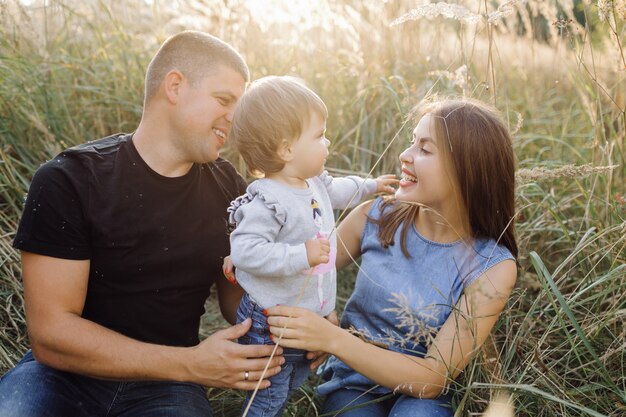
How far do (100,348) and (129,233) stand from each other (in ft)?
1.40

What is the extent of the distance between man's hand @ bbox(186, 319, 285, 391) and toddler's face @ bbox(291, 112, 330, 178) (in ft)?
1.87

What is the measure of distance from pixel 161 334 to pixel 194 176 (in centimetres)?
64

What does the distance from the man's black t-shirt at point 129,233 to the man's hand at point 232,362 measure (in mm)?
317

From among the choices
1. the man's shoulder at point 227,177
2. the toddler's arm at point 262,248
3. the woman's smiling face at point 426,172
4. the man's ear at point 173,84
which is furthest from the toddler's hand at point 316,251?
the man's ear at point 173,84

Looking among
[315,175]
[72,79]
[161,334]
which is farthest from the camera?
[72,79]

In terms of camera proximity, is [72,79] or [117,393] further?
[72,79]

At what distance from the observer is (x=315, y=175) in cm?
214

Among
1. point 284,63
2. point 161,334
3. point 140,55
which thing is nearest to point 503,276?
point 161,334

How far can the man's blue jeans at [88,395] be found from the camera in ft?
7.11

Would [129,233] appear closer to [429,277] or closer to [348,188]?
[348,188]

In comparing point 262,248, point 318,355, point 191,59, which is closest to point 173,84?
point 191,59

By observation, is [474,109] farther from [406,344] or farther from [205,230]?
[205,230]

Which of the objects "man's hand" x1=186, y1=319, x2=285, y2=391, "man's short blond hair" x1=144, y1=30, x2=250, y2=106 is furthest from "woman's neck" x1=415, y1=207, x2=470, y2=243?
"man's short blond hair" x1=144, y1=30, x2=250, y2=106

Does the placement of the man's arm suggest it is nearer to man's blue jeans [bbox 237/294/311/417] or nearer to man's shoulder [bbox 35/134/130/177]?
man's blue jeans [bbox 237/294/311/417]
